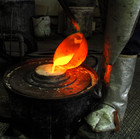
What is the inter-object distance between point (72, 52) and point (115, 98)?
76cm

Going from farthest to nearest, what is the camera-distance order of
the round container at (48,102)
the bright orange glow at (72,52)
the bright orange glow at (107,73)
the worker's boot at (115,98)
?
the bright orange glow at (107,73) → the worker's boot at (115,98) → the bright orange glow at (72,52) → the round container at (48,102)

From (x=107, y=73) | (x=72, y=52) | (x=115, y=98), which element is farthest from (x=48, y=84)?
(x=115, y=98)

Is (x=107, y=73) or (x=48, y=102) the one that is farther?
(x=107, y=73)

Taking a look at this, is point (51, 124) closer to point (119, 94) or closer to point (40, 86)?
point (40, 86)

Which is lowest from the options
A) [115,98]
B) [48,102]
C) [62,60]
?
[115,98]

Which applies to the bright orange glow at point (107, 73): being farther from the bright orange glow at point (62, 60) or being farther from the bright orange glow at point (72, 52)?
the bright orange glow at point (62, 60)

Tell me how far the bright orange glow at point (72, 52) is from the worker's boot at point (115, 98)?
1.57 ft

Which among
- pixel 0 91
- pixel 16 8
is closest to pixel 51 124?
pixel 0 91

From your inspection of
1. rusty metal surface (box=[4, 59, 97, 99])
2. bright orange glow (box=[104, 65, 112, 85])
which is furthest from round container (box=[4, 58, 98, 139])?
bright orange glow (box=[104, 65, 112, 85])

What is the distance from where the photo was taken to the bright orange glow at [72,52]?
167cm

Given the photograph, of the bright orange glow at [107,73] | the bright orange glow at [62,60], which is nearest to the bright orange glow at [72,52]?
the bright orange glow at [62,60]

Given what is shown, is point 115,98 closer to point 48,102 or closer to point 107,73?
point 107,73

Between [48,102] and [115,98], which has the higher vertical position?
[48,102]

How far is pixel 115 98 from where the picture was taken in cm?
204
